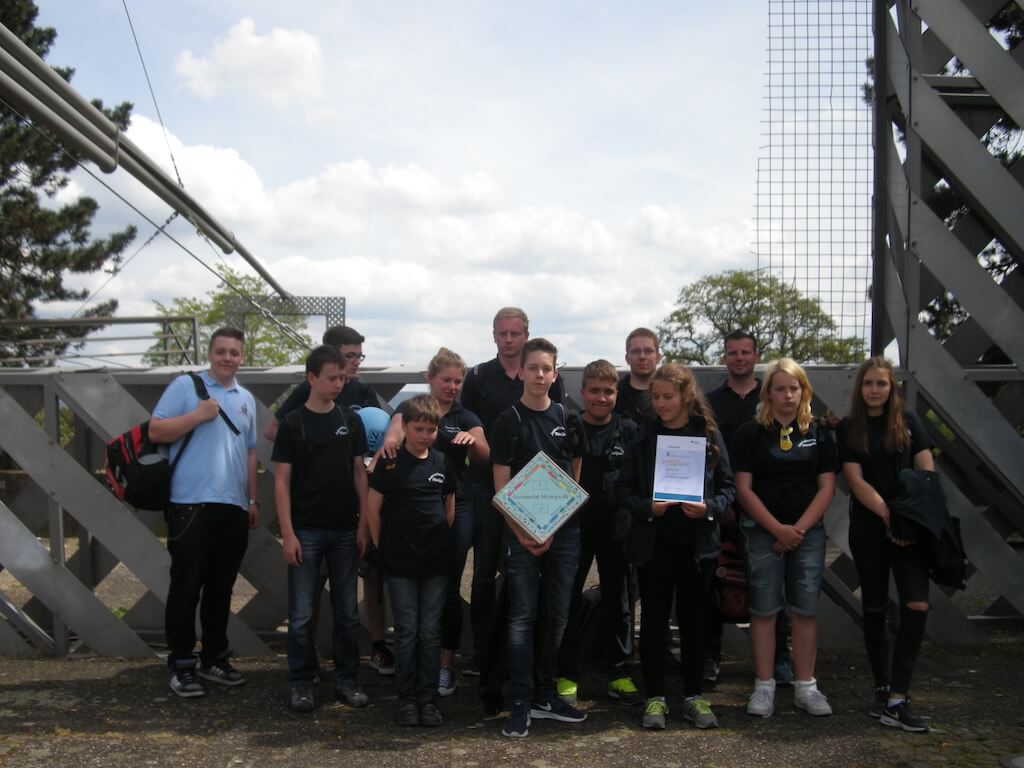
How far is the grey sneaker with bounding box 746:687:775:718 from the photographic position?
193 inches

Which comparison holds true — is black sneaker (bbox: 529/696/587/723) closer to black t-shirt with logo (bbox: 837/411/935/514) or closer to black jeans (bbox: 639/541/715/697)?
black jeans (bbox: 639/541/715/697)

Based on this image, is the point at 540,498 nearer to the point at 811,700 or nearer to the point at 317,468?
the point at 317,468

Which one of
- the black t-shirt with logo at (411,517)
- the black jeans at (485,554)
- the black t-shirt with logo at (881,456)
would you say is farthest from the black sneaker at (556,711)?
the black t-shirt with logo at (881,456)

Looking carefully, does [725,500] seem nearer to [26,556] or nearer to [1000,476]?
[1000,476]

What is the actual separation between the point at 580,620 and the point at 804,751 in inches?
49.7

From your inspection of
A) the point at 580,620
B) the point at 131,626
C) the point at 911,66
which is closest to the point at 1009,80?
the point at 911,66

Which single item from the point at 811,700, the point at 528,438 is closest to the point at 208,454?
the point at 528,438

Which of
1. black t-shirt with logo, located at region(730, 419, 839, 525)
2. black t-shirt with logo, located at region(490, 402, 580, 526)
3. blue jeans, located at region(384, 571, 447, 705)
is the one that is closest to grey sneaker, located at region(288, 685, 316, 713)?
blue jeans, located at region(384, 571, 447, 705)

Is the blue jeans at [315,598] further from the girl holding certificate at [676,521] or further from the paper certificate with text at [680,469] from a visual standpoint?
the paper certificate with text at [680,469]

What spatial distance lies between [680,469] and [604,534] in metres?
0.62

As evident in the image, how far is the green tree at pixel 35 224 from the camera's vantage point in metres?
19.4

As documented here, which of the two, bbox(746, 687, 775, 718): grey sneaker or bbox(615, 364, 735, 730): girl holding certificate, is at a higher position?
bbox(615, 364, 735, 730): girl holding certificate

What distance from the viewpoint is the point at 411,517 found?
191 inches

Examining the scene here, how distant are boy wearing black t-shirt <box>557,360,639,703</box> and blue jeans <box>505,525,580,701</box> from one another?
179mm
